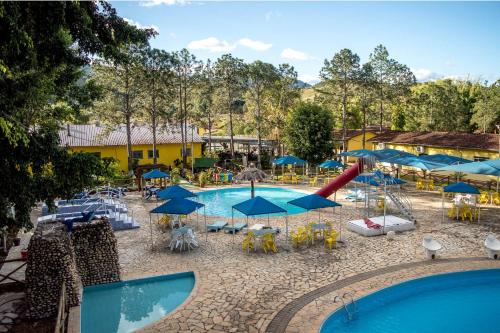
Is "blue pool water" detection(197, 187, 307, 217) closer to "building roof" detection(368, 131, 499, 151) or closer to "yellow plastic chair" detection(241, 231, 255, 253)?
"yellow plastic chair" detection(241, 231, 255, 253)

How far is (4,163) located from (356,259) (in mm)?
12516

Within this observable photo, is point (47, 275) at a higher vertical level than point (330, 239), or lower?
higher

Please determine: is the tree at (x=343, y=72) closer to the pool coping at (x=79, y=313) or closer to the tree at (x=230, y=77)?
the tree at (x=230, y=77)

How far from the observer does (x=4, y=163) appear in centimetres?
974

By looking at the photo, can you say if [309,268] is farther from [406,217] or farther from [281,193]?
[281,193]

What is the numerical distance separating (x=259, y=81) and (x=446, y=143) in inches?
816

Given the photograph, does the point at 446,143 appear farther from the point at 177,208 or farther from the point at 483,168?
the point at 177,208

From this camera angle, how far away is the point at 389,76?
43.1 meters

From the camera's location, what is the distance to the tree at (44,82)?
8.98 m

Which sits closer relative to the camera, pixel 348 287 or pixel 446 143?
pixel 348 287

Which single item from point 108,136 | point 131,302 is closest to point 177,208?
point 131,302

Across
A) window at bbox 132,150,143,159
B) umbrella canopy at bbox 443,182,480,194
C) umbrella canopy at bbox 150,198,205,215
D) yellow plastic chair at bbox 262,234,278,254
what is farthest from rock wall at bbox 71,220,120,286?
window at bbox 132,150,143,159

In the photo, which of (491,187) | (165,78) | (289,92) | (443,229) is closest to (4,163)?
(443,229)

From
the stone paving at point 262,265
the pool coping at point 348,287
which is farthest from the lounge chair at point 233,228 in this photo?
the pool coping at point 348,287
